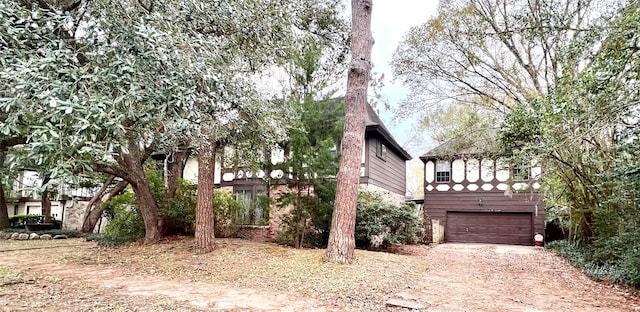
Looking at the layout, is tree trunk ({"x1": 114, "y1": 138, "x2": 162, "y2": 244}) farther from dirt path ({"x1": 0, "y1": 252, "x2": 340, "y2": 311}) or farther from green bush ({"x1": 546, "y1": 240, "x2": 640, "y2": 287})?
green bush ({"x1": 546, "y1": 240, "x2": 640, "y2": 287})

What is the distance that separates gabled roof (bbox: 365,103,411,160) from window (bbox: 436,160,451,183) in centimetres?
151

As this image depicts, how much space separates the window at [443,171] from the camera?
56.2 feet

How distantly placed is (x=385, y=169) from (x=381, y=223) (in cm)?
508

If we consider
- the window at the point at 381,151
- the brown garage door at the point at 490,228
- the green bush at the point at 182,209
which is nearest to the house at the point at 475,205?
the brown garage door at the point at 490,228

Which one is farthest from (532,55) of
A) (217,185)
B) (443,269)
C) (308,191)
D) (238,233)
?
(217,185)

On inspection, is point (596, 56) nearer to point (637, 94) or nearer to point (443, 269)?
point (637, 94)

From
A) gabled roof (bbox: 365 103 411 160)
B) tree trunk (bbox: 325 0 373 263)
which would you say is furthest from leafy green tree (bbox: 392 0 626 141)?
tree trunk (bbox: 325 0 373 263)

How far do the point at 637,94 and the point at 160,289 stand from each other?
23.2 ft

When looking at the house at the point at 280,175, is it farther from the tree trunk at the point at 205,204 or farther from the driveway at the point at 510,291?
the driveway at the point at 510,291

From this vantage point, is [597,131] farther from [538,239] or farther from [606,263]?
[538,239]

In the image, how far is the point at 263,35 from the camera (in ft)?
18.3

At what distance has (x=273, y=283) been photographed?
5922 millimetres

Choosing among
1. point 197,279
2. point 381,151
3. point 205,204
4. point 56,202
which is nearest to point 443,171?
point 381,151

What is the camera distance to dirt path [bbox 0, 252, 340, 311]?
4551 mm
